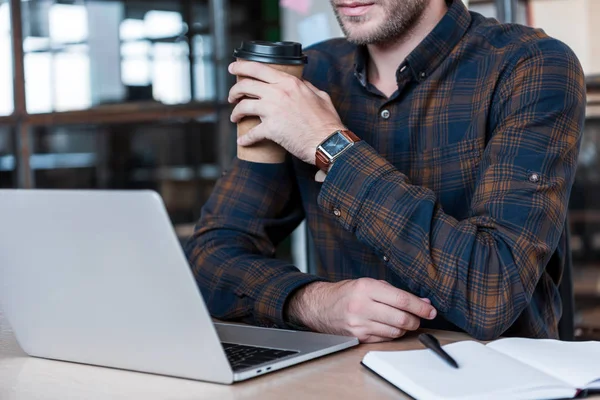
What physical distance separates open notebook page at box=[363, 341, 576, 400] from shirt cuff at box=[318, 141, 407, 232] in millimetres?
299

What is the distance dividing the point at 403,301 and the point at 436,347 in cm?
17

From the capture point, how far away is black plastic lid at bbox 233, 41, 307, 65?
4.03ft

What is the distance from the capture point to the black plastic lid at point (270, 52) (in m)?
1.23

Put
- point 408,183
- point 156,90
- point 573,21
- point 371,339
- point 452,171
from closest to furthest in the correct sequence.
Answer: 1. point 371,339
2. point 408,183
3. point 452,171
4. point 573,21
5. point 156,90

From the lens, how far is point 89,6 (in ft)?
14.4

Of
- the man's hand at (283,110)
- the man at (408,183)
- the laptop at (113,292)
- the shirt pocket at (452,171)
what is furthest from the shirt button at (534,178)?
the laptop at (113,292)

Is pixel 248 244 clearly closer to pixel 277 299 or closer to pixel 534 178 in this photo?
pixel 277 299

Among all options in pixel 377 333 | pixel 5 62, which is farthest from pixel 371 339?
pixel 5 62

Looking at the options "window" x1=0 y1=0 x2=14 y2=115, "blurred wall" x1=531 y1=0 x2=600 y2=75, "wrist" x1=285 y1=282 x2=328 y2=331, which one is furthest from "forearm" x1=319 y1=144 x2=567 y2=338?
A: "window" x1=0 y1=0 x2=14 y2=115

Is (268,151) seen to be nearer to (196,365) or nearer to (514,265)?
(514,265)

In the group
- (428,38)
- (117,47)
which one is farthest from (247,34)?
(428,38)

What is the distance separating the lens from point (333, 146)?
4.02ft

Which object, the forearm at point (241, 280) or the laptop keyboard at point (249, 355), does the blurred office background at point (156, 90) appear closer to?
the forearm at point (241, 280)

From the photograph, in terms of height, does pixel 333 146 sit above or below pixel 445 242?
above
